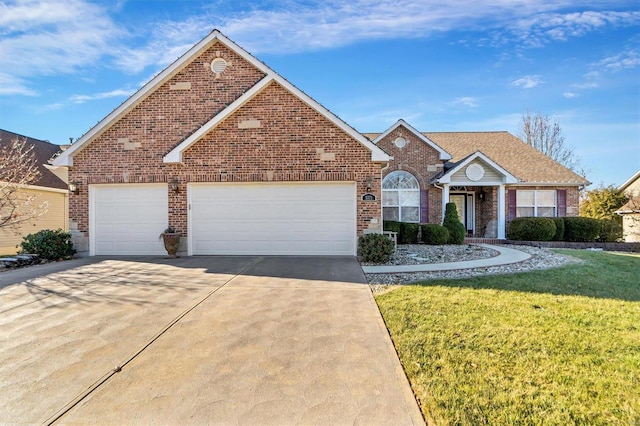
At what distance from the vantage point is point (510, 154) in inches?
722

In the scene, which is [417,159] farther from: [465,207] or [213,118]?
[213,118]

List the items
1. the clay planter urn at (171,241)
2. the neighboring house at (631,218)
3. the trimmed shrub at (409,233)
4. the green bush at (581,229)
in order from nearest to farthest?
the clay planter urn at (171,241), the trimmed shrub at (409,233), the green bush at (581,229), the neighboring house at (631,218)

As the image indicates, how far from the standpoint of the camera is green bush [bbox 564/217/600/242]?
1498 cm

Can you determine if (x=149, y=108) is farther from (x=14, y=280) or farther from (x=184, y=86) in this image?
(x=14, y=280)

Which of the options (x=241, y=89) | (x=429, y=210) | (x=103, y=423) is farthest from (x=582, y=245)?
(x=103, y=423)

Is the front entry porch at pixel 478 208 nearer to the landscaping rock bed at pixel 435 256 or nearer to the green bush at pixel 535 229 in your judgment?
the green bush at pixel 535 229

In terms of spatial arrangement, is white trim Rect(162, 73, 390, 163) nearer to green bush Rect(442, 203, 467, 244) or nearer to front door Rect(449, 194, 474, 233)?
green bush Rect(442, 203, 467, 244)

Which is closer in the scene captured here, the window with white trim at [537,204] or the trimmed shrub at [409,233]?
the trimmed shrub at [409,233]

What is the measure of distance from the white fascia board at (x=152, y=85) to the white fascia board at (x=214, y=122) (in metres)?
0.68

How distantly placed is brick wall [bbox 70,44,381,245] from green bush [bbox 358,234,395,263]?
1081 millimetres

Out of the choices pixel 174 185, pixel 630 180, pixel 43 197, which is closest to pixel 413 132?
pixel 174 185

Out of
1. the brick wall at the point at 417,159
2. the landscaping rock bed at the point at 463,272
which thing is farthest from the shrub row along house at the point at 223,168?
the brick wall at the point at 417,159

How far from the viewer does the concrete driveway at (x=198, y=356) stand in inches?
102

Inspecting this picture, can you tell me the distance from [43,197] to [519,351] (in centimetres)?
2074
